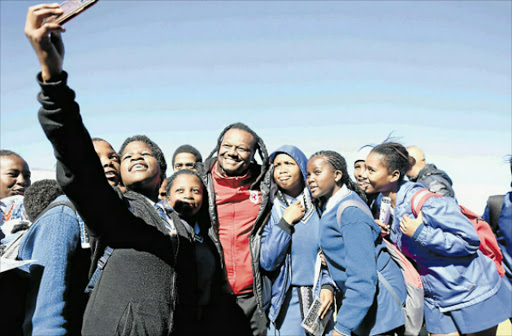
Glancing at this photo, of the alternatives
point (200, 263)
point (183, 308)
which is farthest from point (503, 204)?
point (183, 308)

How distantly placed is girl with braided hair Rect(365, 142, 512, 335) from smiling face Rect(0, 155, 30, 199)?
Result: 3.78 metres

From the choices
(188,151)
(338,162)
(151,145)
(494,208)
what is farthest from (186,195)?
(494,208)

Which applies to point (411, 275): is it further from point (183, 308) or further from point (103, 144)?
point (103, 144)

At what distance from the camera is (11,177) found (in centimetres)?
359

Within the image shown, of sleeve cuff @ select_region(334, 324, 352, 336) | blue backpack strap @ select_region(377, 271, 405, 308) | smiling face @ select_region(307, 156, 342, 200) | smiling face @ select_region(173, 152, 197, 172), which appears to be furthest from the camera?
smiling face @ select_region(173, 152, 197, 172)

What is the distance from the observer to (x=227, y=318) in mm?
3174

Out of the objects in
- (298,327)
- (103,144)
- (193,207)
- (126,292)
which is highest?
(103,144)

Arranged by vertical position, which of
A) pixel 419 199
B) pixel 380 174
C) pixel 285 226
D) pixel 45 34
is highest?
pixel 45 34

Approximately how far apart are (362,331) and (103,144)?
251 centimetres

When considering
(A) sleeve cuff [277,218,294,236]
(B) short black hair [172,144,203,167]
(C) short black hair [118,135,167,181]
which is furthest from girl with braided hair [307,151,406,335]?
(B) short black hair [172,144,203,167]

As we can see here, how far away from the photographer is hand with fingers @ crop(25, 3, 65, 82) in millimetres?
1256

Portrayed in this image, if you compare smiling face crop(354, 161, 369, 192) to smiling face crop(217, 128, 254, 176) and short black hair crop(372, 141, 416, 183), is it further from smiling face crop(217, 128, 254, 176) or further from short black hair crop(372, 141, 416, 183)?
smiling face crop(217, 128, 254, 176)

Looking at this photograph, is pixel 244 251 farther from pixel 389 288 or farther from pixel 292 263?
pixel 389 288

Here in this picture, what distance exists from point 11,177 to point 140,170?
2189mm
